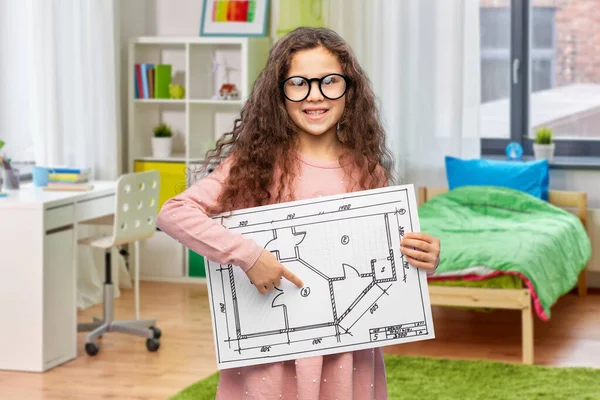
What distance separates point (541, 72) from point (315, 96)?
484 centimetres

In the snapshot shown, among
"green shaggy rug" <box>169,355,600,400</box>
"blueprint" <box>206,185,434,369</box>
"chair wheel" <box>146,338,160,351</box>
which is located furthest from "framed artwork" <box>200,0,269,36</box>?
"blueprint" <box>206,185,434,369</box>

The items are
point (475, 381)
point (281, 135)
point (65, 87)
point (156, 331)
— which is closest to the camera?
point (281, 135)

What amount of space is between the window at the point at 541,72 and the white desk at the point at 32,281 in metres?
2.97

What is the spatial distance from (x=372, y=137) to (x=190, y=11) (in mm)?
4677

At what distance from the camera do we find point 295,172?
170cm

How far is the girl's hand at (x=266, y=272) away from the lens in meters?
1.57

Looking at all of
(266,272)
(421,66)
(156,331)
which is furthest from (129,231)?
(266,272)

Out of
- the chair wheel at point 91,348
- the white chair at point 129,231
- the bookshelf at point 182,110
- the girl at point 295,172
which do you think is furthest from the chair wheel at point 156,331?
the girl at point 295,172

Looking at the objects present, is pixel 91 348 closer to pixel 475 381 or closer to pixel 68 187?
pixel 68 187

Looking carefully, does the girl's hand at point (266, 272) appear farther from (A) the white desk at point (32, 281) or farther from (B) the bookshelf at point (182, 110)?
(B) the bookshelf at point (182, 110)

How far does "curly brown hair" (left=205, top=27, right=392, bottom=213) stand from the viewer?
5.42 ft

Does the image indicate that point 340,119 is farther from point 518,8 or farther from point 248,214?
point 518,8

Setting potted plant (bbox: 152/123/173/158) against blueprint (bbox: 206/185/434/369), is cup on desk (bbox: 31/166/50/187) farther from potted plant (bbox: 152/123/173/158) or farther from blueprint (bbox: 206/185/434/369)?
blueprint (bbox: 206/185/434/369)

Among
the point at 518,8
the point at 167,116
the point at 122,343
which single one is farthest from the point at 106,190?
the point at 518,8
